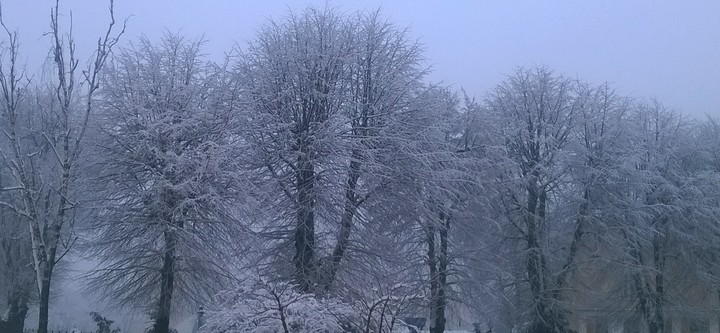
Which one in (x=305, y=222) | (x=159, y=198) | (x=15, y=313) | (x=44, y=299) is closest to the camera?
(x=44, y=299)

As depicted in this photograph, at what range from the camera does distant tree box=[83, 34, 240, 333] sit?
24.5 meters

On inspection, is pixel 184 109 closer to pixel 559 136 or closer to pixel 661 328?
pixel 559 136

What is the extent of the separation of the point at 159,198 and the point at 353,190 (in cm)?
643

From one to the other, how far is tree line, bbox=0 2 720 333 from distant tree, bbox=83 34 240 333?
0.23 ft

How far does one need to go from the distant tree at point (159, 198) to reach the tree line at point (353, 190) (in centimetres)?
7

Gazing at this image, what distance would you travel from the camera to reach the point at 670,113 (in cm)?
3791

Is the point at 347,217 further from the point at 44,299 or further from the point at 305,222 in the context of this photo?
the point at 44,299

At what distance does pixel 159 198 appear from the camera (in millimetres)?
24125

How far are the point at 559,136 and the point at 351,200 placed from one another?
35.4ft

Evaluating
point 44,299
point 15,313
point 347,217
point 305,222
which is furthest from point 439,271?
point 15,313

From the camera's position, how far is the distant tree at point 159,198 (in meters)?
24.5

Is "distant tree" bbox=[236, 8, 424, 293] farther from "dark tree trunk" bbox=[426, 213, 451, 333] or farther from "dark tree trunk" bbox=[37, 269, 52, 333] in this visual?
"dark tree trunk" bbox=[37, 269, 52, 333]

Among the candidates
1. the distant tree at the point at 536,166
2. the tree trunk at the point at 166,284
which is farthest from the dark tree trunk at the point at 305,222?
the distant tree at the point at 536,166

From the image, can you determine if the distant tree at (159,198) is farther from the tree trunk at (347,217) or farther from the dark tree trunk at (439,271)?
the dark tree trunk at (439,271)
